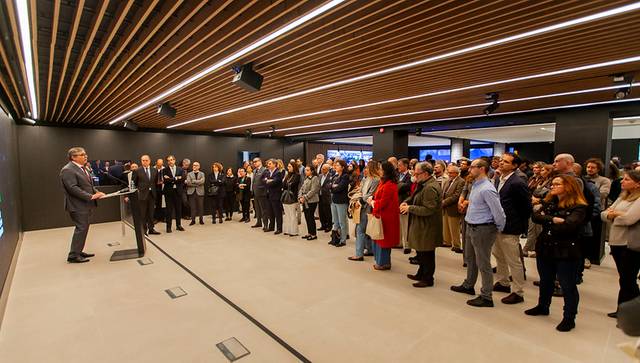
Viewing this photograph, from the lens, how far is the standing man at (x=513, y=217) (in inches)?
130

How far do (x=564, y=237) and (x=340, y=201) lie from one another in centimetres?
344

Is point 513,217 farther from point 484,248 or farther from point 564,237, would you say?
point 564,237

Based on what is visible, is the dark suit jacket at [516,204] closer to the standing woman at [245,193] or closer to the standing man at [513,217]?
the standing man at [513,217]

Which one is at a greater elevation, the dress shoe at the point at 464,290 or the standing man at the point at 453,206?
the standing man at the point at 453,206

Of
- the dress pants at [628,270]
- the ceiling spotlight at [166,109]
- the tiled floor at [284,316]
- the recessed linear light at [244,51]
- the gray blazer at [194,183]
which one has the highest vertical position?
the recessed linear light at [244,51]

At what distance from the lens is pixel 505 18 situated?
272 centimetres

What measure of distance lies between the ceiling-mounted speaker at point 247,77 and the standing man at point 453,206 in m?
3.43

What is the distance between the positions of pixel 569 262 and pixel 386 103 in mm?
4429

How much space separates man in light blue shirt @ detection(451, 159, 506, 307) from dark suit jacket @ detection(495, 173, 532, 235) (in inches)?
8.6

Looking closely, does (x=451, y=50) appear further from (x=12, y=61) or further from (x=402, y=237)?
(x=12, y=61)

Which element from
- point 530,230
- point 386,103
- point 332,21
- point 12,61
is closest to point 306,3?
point 332,21

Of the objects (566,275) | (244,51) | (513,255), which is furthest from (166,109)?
(566,275)

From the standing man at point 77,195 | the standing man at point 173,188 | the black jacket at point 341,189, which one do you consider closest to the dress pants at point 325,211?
the black jacket at point 341,189

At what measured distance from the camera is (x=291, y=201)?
675 centimetres
